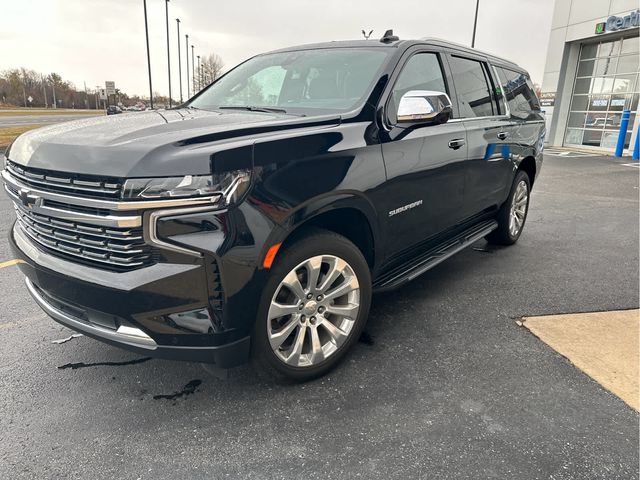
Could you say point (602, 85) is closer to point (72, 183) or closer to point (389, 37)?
point (389, 37)

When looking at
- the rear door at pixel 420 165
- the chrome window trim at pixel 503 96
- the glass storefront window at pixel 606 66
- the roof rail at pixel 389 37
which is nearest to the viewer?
the rear door at pixel 420 165

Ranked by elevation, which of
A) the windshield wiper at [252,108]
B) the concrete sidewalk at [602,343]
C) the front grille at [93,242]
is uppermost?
the windshield wiper at [252,108]

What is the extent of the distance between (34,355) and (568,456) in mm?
3000

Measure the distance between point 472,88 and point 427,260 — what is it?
5.42ft

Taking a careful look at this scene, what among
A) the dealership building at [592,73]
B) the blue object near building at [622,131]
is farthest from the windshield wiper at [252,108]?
the dealership building at [592,73]

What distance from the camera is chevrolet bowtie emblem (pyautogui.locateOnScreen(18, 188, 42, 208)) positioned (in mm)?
2222

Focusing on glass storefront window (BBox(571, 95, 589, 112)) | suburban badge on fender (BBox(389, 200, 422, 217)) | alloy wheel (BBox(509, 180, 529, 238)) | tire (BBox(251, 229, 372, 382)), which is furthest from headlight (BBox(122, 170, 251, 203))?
glass storefront window (BBox(571, 95, 589, 112))

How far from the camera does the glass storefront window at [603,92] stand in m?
17.5

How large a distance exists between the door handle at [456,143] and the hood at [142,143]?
124cm

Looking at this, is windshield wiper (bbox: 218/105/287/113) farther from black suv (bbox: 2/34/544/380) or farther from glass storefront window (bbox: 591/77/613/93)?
glass storefront window (bbox: 591/77/613/93)

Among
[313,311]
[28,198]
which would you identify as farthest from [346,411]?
[28,198]

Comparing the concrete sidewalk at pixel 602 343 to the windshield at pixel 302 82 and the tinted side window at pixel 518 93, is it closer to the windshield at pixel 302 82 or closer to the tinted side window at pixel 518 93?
the windshield at pixel 302 82

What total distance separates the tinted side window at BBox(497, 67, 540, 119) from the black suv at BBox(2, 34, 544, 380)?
1519 mm

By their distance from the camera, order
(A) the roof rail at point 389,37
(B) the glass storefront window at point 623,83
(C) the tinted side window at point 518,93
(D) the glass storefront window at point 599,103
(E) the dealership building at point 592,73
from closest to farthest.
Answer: (A) the roof rail at point 389,37 → (C) the tinted side window at point 518,93 → (E) the dealership building at point 592,73 → (B) the glass storefront window at point 623,83 → (D) the glass storefront window at point 599,103
